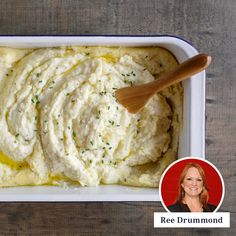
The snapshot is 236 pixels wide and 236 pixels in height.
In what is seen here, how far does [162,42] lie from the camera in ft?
4.58

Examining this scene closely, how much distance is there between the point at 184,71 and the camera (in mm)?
1303

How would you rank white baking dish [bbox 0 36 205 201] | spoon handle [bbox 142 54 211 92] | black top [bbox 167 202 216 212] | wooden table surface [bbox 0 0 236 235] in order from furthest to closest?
wooden table surface [bbox 0 0 236 235] → black top [bbox 167 202 216 212] → white baking dish [bbox 0 36 205 201] → spoon handle [bbox 142 54 211 92]

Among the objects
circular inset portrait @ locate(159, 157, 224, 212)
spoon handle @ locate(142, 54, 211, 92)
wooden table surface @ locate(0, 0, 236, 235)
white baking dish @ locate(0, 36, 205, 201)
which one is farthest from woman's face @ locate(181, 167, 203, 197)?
spoon handle @ locate(142, 54, 211, 92)

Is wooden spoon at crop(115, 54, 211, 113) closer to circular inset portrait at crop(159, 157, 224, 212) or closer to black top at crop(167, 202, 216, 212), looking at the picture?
circular inset portrait at crop(159, 157, 224, 212)

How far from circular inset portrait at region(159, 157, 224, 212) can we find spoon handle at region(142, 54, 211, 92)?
0.26 metres

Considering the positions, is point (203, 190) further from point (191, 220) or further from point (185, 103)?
point (185, 103)

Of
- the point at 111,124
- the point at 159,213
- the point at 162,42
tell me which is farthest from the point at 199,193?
the point at 162,42

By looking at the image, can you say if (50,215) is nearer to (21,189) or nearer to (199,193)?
(21,189)

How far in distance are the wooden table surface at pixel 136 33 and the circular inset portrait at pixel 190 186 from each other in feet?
0.56

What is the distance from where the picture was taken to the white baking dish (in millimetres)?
1383

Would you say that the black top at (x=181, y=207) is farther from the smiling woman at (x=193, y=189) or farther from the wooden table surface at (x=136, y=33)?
the wooden table surface at (x=136, y=33)

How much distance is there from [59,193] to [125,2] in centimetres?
75

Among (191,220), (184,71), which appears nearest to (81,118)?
(184,71)

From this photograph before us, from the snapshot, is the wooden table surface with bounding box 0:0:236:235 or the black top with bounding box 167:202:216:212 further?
the wooden table surface with bounding box 0:0:236:235
